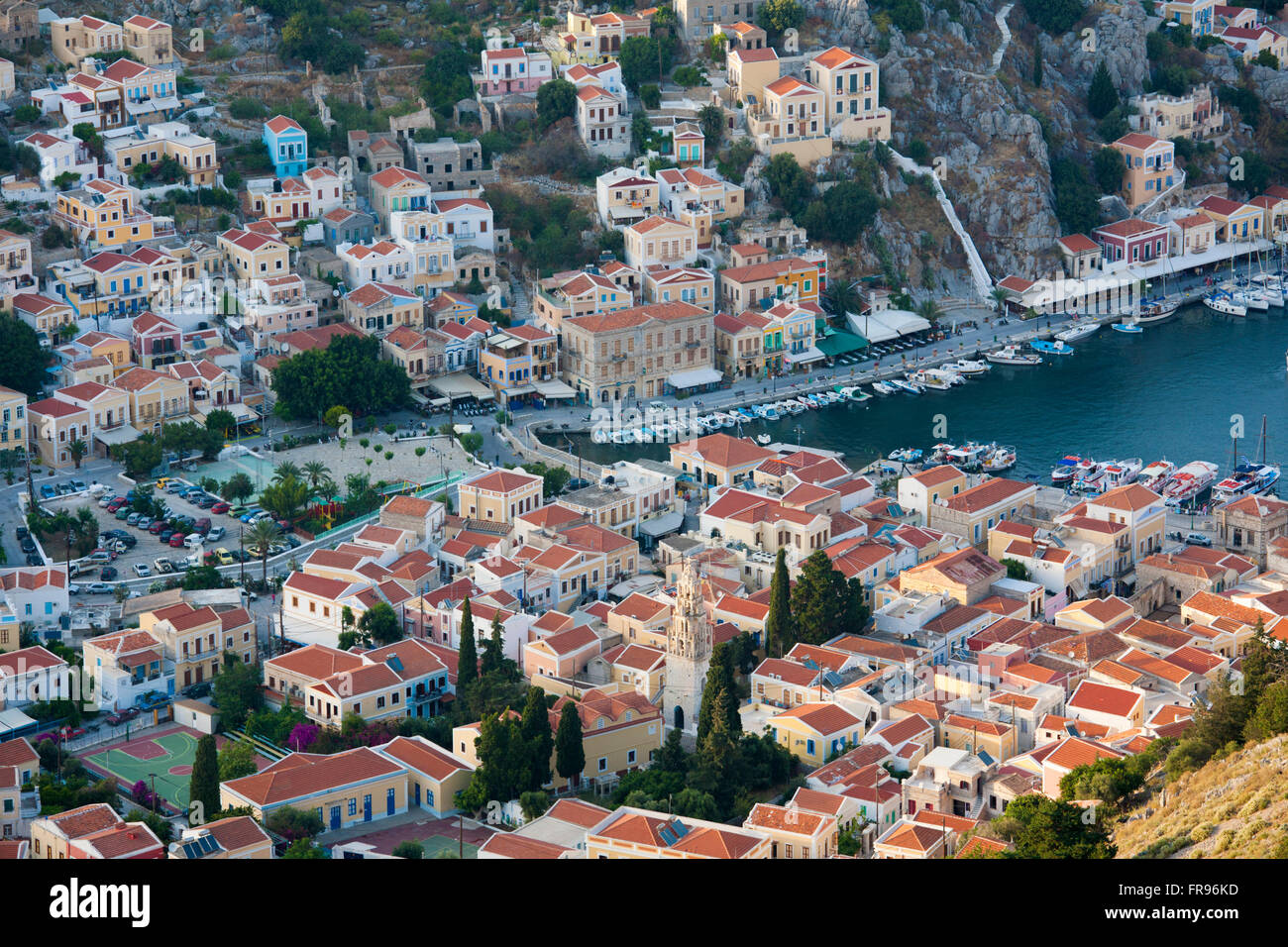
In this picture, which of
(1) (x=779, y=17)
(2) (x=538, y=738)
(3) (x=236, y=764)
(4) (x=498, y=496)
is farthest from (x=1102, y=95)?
(3) (x=236, y=764)

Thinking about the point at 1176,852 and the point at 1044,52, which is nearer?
the point at 1176,852

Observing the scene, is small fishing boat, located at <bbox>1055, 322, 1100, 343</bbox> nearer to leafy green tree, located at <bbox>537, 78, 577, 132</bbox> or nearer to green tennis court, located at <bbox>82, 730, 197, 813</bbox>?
leafy green tree, located at <bbox>537, 78, 577, 132</bbox>

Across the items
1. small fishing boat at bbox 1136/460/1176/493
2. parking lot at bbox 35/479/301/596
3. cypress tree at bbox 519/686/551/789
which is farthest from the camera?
small fishing boat at bbox 1136/460/1176/493

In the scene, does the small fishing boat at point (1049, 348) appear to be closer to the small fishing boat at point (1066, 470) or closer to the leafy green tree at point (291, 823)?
the small fishing boat at point (1066, 470)

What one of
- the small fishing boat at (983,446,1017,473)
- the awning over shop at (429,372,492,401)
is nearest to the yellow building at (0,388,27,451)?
the awning over shop at (429,372,492,401)
